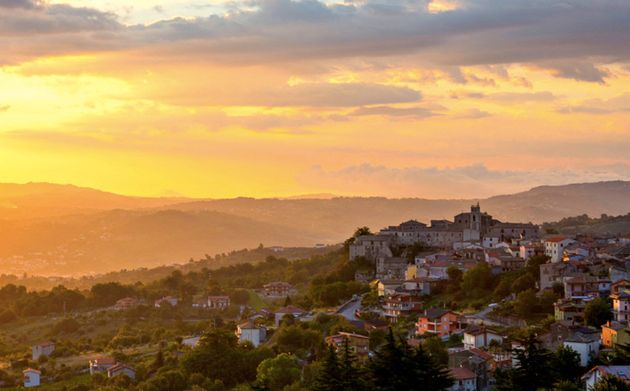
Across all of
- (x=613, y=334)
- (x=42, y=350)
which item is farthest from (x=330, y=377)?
(x=42, y=350)

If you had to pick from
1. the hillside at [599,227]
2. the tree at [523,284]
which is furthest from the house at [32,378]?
the hillside at [599,227]

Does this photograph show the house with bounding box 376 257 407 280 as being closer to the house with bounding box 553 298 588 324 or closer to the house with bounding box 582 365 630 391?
the house with bounding box 553 298 588 324

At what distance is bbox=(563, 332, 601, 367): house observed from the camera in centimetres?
5062

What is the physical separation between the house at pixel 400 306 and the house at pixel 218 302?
27.4 meters

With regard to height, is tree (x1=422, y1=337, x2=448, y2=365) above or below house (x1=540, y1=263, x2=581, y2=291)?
below

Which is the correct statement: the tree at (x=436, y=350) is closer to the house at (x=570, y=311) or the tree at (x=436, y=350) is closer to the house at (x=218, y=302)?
the house at (x=570, y=311)

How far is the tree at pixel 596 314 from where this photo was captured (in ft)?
187

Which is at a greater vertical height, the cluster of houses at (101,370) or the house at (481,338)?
the house at (481,338)

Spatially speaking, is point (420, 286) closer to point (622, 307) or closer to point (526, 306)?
point (526, 306)

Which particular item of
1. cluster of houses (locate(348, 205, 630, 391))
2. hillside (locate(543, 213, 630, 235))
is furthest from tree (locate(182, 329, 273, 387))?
hillside (locate(543, 213, 630, 235))

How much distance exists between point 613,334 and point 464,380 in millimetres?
8144

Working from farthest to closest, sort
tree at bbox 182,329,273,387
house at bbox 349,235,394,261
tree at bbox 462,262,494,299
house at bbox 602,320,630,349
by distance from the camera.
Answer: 1. house at bbox 349,235,394,261
2. tree at bbox 462,262,494,299
3. tree at bbox 182,329,273,387
4. house at bbox 602,320,630,349

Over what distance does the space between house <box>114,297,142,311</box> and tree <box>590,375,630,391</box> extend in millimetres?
63799

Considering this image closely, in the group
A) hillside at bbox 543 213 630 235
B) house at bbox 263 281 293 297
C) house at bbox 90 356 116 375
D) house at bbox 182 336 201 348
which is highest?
hillside at bbox 543 213 630 235
